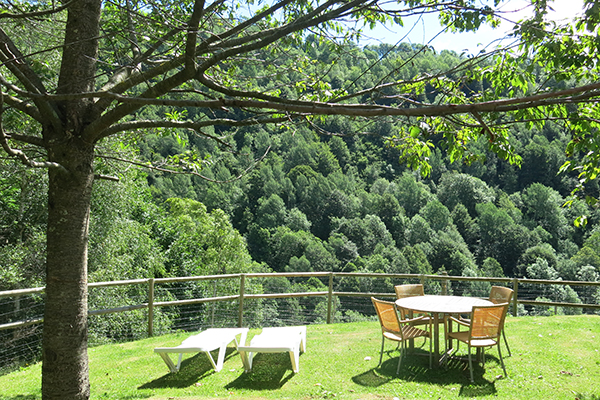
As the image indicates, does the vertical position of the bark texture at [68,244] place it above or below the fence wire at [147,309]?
above

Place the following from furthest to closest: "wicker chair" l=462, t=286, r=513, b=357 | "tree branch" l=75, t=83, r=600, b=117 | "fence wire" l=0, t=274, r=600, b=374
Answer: "fence wire" l=0, t=274, r=600, b=374, "wicker chair" l=462, t=286, r=513, b=357, "tree branch" l=75, t=83, r=600, b=117

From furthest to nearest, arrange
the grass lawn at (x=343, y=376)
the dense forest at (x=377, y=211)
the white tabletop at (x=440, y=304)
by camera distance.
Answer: the dense forest at (x=377, y=211)
the white tabletop at (x=440, y=304)
the grass lawn at (x=343, y=376)

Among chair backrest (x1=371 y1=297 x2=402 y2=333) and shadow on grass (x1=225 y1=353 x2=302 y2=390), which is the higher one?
chair backrest (x1=371 y1=297 x2=402 y2=333)

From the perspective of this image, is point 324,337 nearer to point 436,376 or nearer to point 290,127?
point 436,376

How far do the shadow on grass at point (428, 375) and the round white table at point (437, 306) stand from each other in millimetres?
185

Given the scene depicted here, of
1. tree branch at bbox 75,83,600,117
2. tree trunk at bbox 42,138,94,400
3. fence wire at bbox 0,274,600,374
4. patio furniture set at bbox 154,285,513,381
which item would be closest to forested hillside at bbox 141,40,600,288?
fence wire at bbox 0,274,600,374

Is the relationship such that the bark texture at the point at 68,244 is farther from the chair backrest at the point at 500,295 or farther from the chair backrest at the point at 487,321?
the chair backrest at the point at 500,295

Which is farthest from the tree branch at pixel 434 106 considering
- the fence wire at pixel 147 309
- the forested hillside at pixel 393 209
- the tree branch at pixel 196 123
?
the forested hillside at pixel 393 209

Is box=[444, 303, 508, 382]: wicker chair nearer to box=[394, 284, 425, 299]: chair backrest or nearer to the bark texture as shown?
box=[394, 284, 425, 299]: chair backrest

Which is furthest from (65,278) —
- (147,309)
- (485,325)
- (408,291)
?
(147,309)

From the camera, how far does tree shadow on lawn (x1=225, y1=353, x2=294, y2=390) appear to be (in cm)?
434

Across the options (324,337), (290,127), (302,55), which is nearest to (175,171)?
(290,127)

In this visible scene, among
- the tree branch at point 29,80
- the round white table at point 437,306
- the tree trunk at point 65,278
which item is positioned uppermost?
the tree branch at point 29,80

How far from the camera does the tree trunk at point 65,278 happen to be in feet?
9.14
